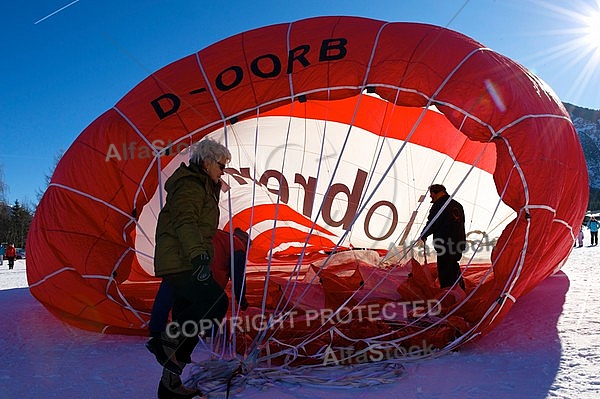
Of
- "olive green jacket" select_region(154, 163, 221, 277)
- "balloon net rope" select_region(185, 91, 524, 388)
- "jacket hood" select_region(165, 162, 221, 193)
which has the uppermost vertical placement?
"jacket hood" select_region(165, 162, 221, 193)

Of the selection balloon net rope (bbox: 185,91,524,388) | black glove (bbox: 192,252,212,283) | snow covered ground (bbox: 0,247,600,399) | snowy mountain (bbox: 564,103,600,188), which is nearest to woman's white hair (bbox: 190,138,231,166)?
black glove (bbox: 192,252,212,283)

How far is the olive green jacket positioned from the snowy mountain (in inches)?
4602

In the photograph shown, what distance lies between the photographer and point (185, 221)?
2.13m

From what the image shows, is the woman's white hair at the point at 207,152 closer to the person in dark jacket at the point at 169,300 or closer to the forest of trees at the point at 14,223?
the person in dark jacket at the point at 169,300

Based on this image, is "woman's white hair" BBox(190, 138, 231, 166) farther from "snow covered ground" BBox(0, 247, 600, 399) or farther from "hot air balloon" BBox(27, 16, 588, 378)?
"snow covered ground" BBox(0, 247, 600, 399)

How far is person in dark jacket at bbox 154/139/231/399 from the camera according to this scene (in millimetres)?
2154

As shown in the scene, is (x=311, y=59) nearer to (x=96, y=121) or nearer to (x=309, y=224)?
(x=96, y=121)

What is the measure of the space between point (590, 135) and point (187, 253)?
144 m

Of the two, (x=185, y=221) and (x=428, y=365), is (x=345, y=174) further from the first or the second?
(x=185, y=221)

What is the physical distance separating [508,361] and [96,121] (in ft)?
10.2

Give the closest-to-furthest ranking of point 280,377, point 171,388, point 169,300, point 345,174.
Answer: point 171,388 → point 280,377 → point 169,300 → point 345,174

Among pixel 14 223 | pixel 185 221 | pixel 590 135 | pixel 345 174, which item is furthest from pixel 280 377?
pixel 590 135

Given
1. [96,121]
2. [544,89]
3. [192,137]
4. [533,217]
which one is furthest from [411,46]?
[96,121]

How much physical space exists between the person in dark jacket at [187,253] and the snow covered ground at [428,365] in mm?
352
